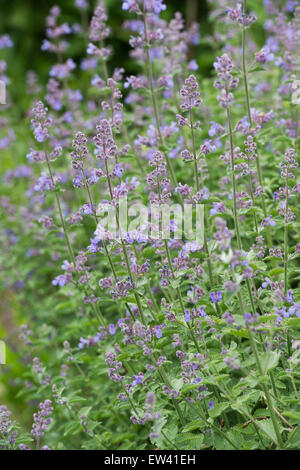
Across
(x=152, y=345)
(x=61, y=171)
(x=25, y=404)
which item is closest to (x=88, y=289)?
(x=152, y=345)

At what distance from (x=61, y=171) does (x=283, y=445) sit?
358 cm

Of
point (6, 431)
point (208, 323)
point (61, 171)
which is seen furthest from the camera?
point (61, 171)

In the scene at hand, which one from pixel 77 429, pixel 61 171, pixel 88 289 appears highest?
pixel 61 171

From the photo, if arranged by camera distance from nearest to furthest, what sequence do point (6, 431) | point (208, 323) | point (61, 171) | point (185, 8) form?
point (208, 323) → point (6, 431) → point (61, 171) → point (185, 8)

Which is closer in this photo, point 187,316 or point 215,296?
point 187,316

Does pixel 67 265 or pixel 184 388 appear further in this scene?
pixel 67 265

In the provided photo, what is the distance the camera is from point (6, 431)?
9.54ft

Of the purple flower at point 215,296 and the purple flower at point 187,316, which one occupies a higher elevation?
the purple flower at point 215,296

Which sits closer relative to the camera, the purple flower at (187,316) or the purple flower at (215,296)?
the purple flower at (187,316)

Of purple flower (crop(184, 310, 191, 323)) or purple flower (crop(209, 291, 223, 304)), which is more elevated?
purple flower (crop(209, 291, 223, 304))

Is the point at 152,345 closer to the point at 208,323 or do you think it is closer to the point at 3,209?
the point at 208,323

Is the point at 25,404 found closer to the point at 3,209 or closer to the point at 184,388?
the point at 3,209

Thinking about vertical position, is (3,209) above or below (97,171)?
below

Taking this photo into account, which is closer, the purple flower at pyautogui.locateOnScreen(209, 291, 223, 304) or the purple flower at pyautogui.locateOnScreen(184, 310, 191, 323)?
the purple flower at pyautogui.locateOnScreen(184, 310, 191, 323)
